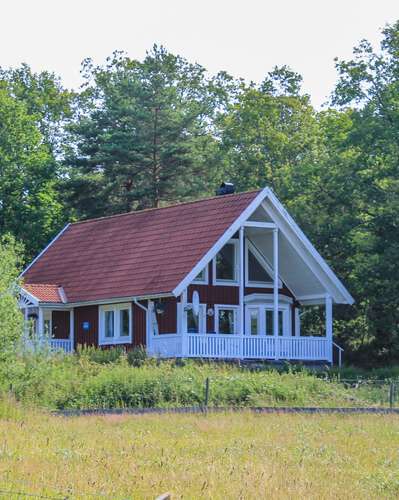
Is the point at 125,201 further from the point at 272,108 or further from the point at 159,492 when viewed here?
the point at 159,492

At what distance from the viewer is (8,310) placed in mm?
31172

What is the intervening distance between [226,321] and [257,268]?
98.5 inches

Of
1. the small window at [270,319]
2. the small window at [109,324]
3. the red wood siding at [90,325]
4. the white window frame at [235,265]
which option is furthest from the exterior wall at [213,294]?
the red wood siding at [90,325]

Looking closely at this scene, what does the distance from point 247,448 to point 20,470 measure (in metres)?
5.04

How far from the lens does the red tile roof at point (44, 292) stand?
Result: 4341 centimetres

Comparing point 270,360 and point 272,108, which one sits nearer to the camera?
point 270,360

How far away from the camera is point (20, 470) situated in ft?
52.3

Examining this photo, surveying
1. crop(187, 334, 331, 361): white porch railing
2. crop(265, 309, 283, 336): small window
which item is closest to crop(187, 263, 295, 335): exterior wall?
crop(265, 309, 283, 336): small window

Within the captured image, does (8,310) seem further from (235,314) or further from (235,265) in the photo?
(235,265)

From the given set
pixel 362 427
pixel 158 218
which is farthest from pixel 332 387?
pixel 158 218

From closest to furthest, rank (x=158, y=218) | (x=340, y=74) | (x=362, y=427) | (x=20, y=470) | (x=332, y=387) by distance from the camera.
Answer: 1. (x=20, y=470)
2. (x=362, y=427)
3. (x=332, y=387)
4. (x=158, y=218)
5. (x=340, y=74)

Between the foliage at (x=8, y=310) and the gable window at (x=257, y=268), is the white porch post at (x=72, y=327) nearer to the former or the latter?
the gable window at (x=257, y=268)

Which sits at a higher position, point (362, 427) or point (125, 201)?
point (125, 201)

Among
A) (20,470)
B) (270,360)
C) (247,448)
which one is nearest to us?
(20,470)
